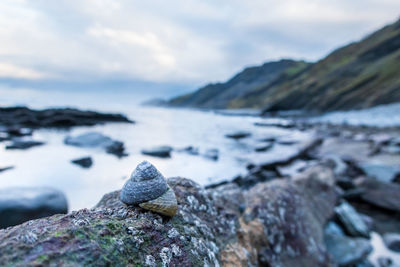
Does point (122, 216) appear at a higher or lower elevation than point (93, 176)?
higher

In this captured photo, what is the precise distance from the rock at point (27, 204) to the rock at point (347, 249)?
5602 mm

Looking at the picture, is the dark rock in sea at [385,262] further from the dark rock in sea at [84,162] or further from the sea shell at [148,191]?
the dark rock in sea at [84,162]

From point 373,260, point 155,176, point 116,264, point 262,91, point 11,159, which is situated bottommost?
point 373,260

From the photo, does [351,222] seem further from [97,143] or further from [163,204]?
[97,143]

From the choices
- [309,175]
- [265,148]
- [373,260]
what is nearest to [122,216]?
[373,260]

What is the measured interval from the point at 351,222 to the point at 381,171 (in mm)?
5470

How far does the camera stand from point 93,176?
7.12 meters

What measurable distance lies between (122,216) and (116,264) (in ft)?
1.51

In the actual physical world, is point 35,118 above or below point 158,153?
above

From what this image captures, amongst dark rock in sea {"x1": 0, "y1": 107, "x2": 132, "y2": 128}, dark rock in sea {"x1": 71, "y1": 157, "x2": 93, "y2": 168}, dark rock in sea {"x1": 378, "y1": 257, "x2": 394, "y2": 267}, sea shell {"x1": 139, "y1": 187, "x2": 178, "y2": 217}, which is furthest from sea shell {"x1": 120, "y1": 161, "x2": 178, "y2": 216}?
dark rock in sea {"x1": 0, "y1": 107, "x2": 132, "y2": 128}

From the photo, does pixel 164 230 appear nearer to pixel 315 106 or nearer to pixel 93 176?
pixel 93 176

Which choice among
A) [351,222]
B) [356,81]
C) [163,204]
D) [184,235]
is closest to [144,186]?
[163,204]

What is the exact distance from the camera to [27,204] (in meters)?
4.40

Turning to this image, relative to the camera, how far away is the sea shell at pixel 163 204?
1.90m
